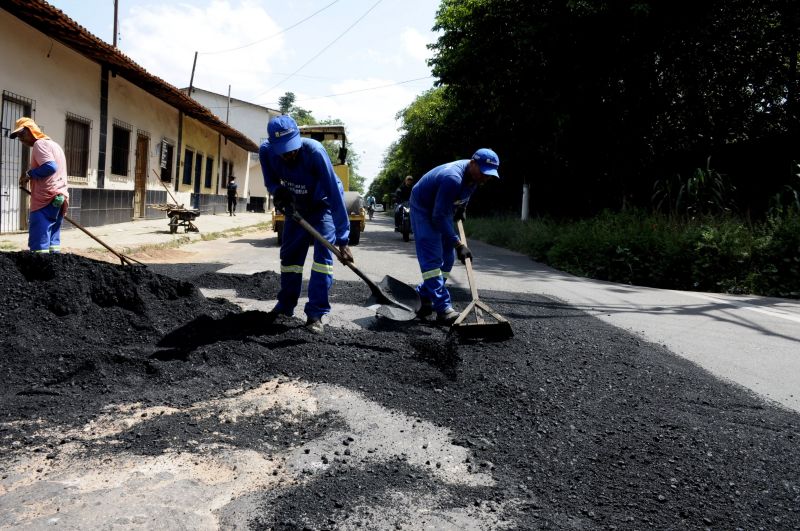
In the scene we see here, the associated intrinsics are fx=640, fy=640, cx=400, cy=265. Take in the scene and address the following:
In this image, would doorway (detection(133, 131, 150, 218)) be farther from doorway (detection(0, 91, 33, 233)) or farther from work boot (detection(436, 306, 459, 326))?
work boot (detection(436, 306, 459, 326))

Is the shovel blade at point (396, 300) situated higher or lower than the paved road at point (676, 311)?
higher

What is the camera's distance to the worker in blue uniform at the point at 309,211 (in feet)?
15.6

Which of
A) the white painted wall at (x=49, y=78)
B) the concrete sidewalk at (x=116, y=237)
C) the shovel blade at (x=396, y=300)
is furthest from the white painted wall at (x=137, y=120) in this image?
the shovel blade at (x=396, y=300)

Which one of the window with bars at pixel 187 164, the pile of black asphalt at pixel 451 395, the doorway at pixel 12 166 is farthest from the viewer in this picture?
the window with bars at pixel 187 164

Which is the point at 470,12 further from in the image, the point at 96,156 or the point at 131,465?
the point at 131,465

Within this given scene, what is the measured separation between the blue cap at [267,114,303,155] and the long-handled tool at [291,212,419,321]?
1.71 feet

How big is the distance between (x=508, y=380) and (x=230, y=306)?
2.50m

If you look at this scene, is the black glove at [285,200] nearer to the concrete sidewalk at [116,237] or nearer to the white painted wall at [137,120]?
the concrete sidewalk at [116,237]

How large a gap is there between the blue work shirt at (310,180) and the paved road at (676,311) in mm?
2810

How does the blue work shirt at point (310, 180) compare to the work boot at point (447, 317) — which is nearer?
the blue work shirt at point (310, 180)

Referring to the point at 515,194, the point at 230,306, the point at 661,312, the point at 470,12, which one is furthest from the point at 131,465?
the point at 515,194

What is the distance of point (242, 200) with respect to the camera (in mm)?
33094

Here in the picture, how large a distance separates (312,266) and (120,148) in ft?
42.1

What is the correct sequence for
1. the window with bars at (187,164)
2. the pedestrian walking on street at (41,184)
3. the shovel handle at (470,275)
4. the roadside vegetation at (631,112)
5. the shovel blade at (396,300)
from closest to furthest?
the shovel handle at (470,275), the shovel blade at (396,300), the pedestrian walking on street at (41,184), the roadside vegetation at (631,112), the window with bars at (187,164)
